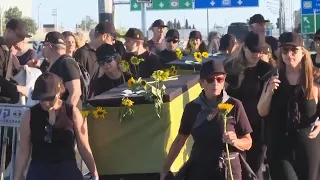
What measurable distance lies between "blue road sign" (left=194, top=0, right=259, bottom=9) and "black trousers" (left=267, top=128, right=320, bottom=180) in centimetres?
3019

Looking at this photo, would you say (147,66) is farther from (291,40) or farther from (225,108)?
(225,108)

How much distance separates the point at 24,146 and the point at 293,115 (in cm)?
228

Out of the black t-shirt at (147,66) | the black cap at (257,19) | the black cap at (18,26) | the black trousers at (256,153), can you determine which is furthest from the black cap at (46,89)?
the black cap at (257,19)

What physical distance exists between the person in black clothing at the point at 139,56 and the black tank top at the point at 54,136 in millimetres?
3015

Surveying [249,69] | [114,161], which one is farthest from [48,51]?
[249,69]

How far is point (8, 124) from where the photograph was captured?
22.3 feet

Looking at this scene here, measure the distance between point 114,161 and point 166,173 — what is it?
2.95 ft

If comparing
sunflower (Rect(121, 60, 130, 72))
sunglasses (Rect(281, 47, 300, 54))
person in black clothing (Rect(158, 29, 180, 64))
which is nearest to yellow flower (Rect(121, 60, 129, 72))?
sunflower (Rect(121, 60, 130, 72))

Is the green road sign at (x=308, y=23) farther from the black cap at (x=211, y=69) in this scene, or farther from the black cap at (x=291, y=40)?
the black cap at (x=211, y=69)

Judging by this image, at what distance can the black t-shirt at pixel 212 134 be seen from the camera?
15.8ft

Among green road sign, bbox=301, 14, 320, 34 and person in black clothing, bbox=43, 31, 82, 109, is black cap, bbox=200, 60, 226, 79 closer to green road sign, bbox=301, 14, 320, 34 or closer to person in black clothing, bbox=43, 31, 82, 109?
person in black clothing, bbox=43, 31, 82, 109

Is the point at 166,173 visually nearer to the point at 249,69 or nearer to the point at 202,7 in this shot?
the point at 249,69

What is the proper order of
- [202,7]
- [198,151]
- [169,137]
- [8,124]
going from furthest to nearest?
[202,7] → [8,124] → [169,137] → [198,151]

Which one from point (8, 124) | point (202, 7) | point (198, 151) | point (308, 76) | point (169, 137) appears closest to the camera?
point (198, 151)
